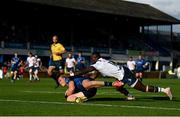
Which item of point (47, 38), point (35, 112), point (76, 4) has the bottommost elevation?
point (35, 112)

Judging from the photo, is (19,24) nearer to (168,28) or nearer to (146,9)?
(146,9)

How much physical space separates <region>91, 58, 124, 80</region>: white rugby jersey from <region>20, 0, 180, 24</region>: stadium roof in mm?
42530

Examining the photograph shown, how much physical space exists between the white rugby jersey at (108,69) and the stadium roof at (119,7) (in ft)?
140

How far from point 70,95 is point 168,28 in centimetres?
7244

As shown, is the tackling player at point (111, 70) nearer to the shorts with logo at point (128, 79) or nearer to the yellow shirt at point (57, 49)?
the shorts with logo at point (128, 79)

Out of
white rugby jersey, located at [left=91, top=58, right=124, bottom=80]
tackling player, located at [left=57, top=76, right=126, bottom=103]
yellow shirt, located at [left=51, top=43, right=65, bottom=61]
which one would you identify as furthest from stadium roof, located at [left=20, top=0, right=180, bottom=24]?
white rugby jersey, located at [left=91, top=58, right=124, bottom=80]

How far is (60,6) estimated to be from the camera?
6047 cm

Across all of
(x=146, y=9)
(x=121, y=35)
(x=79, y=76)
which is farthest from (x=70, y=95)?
(x=146, y=9)

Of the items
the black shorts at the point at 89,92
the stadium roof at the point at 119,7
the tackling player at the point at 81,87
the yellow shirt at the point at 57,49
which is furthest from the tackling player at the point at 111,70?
the stadium roof at the point at 119,7

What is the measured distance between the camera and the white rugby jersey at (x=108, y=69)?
14797 mm

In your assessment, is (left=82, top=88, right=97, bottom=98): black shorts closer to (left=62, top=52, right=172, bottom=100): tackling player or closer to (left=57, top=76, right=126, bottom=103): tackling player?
(left=57, top=76, right=126, bottom=103): tackling player

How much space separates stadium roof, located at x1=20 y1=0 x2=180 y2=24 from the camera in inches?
2484

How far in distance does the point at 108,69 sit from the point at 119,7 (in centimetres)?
5947

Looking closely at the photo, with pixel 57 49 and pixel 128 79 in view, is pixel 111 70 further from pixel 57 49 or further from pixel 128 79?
pixel 57 49
